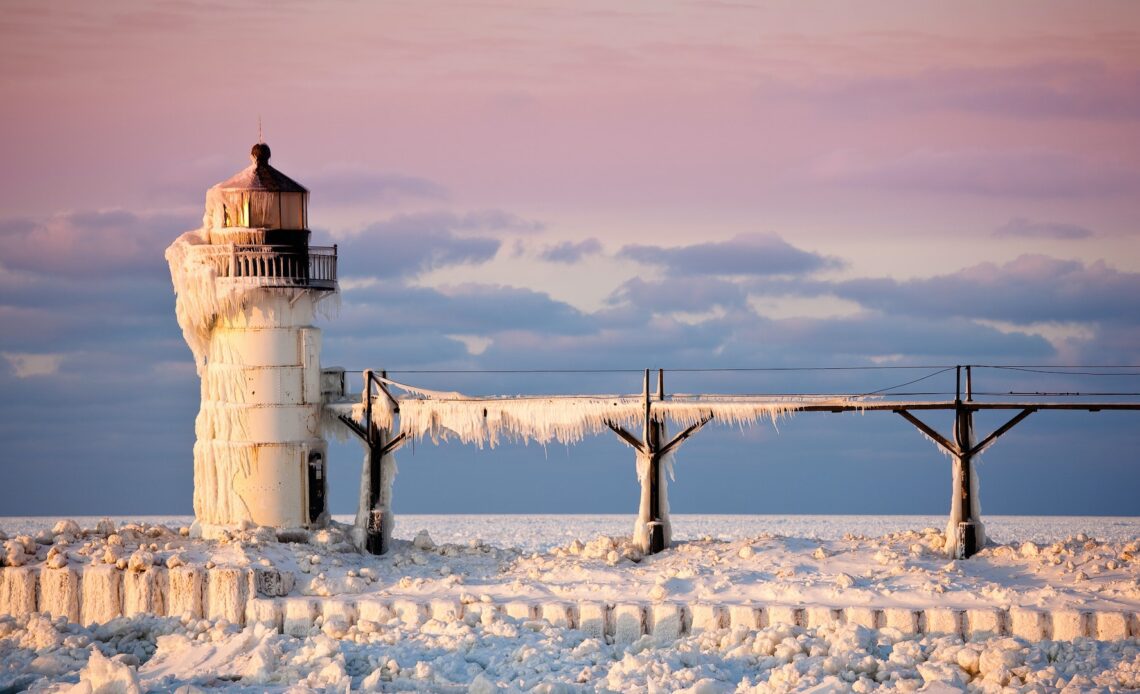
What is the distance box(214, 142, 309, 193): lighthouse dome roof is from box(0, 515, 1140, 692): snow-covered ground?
5.47 meters

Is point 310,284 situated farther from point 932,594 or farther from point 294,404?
point 932,594

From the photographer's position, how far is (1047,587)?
22.4m

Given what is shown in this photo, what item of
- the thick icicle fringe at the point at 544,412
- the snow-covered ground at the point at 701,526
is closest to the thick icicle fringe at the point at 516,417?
the thick icicle fringe at the point at 544,412

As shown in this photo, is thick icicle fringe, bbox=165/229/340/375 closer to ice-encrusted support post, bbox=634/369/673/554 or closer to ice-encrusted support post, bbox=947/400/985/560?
ice-encrusted support post, bbox=634/369/673/554

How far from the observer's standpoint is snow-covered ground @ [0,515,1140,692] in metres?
20.4

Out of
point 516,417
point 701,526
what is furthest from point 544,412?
point 701,526

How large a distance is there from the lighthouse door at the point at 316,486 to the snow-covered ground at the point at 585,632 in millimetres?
893

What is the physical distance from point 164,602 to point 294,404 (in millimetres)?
4055

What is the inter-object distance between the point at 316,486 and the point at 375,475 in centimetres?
101

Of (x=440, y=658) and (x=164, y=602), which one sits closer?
(x=440, y=658)

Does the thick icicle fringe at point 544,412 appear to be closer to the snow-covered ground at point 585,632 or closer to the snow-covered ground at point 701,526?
the snow-covered ground at point 585,632

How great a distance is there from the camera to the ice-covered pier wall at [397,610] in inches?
849

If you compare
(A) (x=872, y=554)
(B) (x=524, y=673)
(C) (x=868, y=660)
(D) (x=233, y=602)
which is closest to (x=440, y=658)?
(B) (x=524, y=673)

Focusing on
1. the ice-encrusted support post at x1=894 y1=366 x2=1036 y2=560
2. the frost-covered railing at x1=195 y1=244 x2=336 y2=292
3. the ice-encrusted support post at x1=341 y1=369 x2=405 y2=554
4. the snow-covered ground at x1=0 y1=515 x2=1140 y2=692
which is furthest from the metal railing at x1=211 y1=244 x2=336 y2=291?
the ice-encrusted support post at x1=894 y1=366 x2=1036 y2=560
